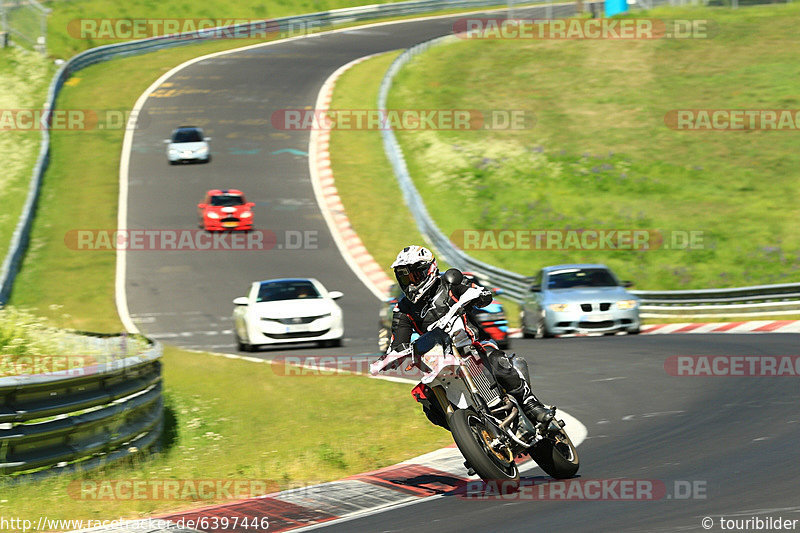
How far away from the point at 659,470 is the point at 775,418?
2663mm

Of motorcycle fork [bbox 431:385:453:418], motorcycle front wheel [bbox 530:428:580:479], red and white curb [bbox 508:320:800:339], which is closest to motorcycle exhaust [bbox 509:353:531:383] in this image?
motorcycle front wheel [bbox 530:428:580:479]

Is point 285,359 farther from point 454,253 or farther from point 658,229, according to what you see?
point 658,229

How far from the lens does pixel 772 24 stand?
47938 millimetres

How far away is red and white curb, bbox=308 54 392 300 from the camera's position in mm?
28359

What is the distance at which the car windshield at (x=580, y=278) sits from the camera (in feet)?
71.2

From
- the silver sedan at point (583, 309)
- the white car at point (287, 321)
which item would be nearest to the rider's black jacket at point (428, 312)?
the white car at point (287, 321)

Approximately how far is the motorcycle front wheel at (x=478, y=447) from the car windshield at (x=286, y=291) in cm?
1298

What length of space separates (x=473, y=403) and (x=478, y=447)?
14.8 inches

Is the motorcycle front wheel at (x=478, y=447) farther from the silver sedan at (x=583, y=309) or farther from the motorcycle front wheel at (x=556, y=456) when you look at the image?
the silver sedan at (x=583, y=309)

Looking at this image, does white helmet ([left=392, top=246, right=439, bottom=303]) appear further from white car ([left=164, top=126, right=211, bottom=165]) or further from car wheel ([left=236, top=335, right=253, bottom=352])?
white car ([left=164, top=126, right=211, bottom=165])

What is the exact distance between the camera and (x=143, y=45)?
52906 mm

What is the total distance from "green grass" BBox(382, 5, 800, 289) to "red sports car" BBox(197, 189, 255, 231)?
223 inches

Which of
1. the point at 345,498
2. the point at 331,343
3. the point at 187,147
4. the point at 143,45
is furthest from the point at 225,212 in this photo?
the point at 143,45

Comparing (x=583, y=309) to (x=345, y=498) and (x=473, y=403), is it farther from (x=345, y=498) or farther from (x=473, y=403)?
(x=473, y=403)
